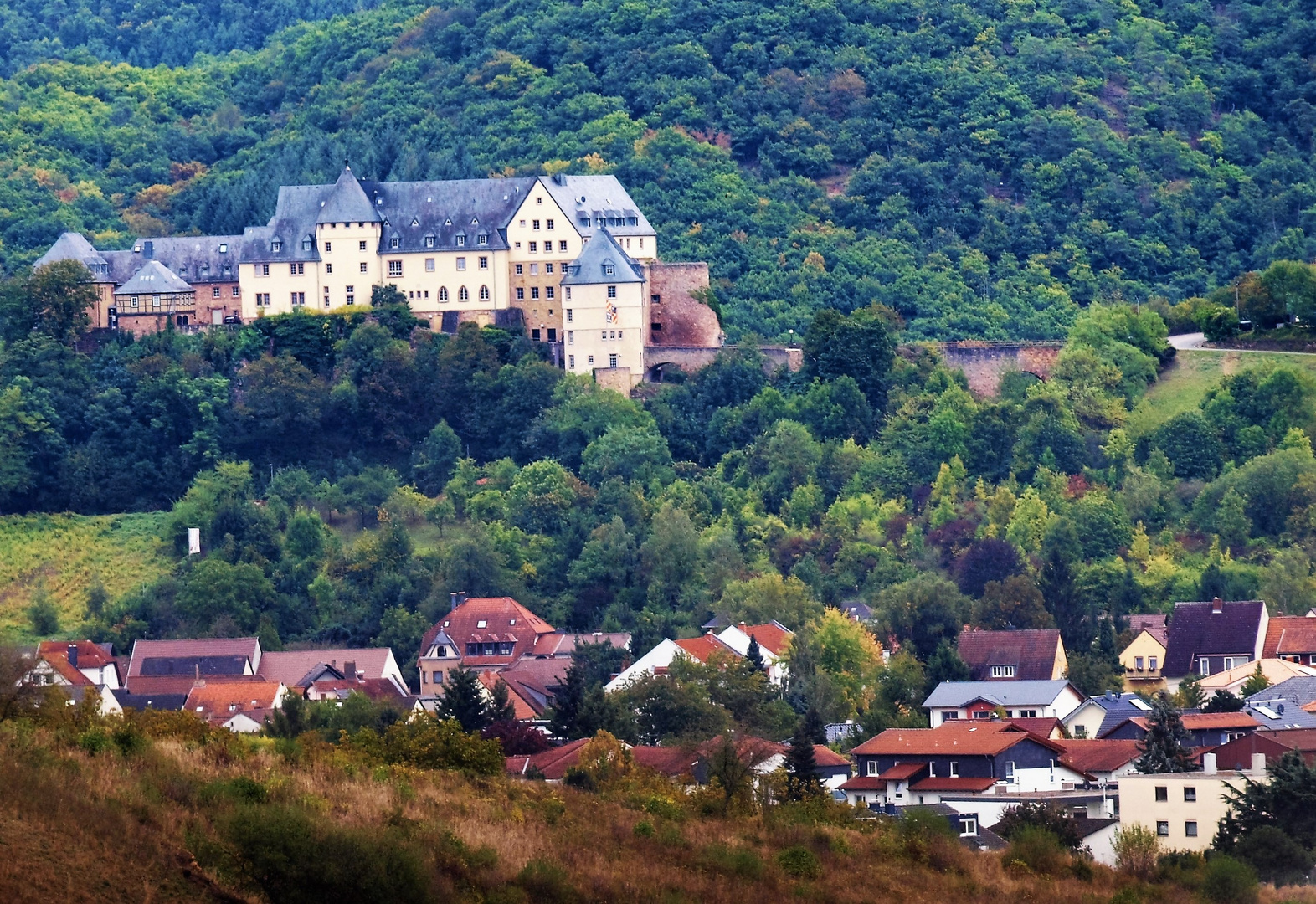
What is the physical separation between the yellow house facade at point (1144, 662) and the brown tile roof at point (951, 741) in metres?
14.2

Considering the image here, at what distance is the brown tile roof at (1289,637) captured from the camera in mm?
75688

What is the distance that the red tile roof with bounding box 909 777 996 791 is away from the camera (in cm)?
5884

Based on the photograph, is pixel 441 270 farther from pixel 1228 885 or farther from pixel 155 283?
pixel 1228 885

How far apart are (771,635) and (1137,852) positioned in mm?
35492

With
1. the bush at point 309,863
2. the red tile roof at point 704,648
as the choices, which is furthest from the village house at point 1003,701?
the bush at point 309,863

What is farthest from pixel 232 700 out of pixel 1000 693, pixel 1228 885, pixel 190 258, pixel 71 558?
pixel 1228 885

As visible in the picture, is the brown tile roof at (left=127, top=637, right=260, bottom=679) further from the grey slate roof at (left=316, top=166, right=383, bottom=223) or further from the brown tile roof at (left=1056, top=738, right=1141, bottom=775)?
the brown tile roof at (left=1056, top=738, right=1141, bottom=775)

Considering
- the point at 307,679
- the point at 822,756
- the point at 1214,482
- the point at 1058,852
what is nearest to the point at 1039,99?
the point at 1214,482

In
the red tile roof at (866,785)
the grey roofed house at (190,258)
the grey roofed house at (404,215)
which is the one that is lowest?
the red tile roof at (866,785)

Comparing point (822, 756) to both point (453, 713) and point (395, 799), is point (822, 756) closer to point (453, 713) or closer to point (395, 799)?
point (453, 713)

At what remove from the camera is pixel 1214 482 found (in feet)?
296

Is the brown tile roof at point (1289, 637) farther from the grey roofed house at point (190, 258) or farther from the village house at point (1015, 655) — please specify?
the grey roofed house at point (190, 258)

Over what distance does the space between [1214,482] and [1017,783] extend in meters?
33.0

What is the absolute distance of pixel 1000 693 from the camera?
7294 cm
